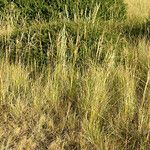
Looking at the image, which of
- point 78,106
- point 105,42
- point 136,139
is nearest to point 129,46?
point 105,42

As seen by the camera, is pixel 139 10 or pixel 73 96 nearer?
pixel 73 96

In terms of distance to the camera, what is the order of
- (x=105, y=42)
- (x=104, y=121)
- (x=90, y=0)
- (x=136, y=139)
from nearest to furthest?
(x=136, y=139) → (x=104, y=121) → (x=105, y=42) → (x=90, y=0)

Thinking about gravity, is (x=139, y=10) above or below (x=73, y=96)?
above

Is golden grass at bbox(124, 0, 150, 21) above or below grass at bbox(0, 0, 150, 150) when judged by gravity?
above

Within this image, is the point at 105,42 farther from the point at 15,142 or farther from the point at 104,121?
the point at 15,142

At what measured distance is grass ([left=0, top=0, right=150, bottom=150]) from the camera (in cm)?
372

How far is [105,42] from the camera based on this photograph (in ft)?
18.1

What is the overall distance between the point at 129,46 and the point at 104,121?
2064mm

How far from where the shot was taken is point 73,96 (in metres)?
4.43

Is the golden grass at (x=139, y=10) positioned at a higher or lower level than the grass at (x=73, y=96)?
higher

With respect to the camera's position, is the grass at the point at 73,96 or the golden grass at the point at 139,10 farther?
the golden grass at the point at 139,10

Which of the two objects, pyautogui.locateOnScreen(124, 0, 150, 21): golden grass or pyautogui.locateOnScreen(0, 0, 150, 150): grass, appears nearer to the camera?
pyautogui.locateOnScreen(0, 0, 150, 150): grass

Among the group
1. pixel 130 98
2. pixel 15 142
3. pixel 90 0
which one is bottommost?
pixel 15 142

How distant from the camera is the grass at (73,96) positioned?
12.2 feet
